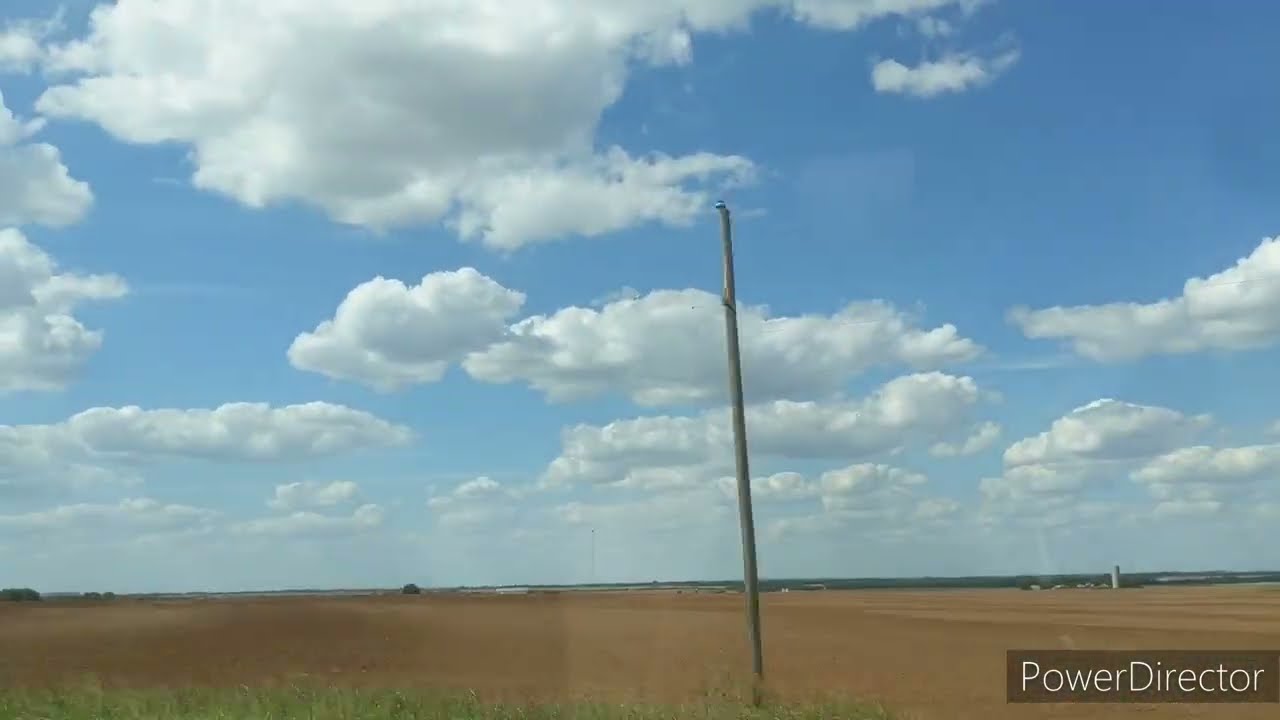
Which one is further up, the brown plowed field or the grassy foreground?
the grassy foreground

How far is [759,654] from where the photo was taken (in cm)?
2352

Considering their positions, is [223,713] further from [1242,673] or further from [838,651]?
[838,651]

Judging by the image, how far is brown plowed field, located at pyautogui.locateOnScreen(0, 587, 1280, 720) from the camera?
28.5 m

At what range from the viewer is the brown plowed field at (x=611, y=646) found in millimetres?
28531

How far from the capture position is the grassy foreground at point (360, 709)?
→ 61.9 feet

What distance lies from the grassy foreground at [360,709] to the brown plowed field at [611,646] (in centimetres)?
330

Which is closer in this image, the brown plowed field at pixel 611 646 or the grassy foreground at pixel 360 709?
the grassy foreground at pixel 360 709

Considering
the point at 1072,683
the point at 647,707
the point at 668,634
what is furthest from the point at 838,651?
the point at 647,707

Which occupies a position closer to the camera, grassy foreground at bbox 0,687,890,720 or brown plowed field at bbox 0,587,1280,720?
grassy foreground at bbox 0,687,890,720

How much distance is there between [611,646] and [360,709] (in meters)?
23.0

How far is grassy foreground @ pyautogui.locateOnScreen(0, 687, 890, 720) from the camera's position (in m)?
18.9

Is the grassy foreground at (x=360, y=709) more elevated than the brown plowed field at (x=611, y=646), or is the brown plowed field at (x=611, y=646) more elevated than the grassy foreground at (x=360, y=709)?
the grassy foreground at (x=360, y=709)

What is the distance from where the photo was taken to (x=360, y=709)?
1953 centimetres

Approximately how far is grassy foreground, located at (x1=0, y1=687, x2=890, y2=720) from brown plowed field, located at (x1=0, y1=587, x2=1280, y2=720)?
3.30 m
